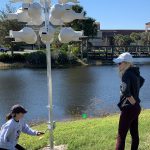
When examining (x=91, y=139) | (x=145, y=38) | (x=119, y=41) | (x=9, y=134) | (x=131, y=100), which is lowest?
(x=119, y=41)

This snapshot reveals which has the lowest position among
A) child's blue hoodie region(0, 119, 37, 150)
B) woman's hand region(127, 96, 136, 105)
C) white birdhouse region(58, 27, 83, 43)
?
child's blue hoodie region(0, 119, 37, 150)

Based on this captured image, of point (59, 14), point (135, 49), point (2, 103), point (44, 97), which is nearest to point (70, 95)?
point (44, 97)

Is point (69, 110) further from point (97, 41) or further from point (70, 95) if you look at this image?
point (97, 41)

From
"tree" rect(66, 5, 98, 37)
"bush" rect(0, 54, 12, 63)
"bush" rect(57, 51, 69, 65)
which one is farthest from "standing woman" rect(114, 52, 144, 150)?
"tree" rect(66, 5, 98, 37)

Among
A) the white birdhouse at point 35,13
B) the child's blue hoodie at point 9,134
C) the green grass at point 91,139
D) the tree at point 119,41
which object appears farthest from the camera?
the tree at point 119,41

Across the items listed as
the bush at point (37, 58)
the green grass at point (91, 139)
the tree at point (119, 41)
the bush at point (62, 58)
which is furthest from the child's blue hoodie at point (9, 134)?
the tree at point (119, 41)

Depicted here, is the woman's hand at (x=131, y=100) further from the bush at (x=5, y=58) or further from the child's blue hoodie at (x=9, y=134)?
the bush at (x=5, y=58)

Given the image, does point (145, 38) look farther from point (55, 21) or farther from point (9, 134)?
point (9, 134)

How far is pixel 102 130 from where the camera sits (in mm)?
8359

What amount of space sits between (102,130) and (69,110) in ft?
32.2

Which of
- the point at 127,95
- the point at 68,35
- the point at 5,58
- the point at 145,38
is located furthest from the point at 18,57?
the point at 145,38

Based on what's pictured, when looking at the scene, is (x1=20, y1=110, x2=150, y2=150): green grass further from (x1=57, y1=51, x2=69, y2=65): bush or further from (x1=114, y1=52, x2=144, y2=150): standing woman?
(x1=57, y1=51, x2=69, y2=65): bush

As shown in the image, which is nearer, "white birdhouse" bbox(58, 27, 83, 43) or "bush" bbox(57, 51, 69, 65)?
"white birdhouse" bbox(58, 27, 83, 43)

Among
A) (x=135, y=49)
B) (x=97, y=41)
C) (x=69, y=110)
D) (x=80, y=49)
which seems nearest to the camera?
(x=69, y=110)
